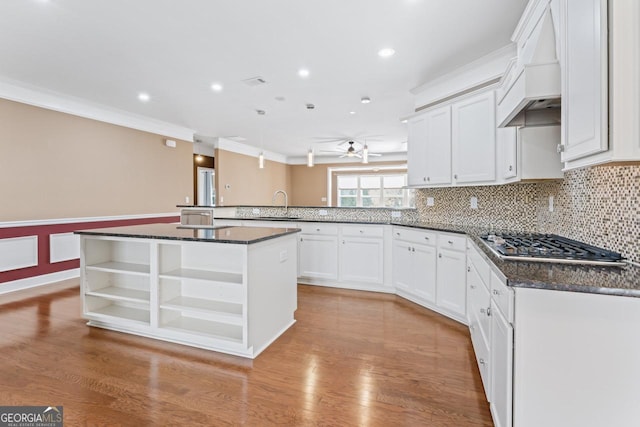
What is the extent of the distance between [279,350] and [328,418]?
891 mm

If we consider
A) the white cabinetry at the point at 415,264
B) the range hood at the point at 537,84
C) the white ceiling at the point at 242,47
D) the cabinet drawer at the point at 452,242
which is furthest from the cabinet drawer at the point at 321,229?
the range hood at the point at 537,84

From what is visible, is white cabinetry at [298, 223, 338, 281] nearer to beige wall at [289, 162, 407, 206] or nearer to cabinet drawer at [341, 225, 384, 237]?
cabinet drawer at [341, 225, 384, 237]

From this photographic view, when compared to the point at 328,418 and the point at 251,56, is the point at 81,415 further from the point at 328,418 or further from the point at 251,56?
the point at 251,56

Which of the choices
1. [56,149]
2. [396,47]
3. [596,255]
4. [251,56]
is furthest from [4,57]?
[596,255]

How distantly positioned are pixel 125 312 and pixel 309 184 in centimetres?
851

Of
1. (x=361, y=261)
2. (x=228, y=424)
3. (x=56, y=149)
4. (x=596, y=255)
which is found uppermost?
(x=56, y=149)

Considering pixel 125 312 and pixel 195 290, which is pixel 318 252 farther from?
pixel 125 312

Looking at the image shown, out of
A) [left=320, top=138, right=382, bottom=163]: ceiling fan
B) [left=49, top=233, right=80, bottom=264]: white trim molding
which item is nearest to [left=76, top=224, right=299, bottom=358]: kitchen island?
[left=49, top=233, right=80, bottom=264]: white trim molding

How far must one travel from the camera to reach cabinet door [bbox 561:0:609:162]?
1.23 metres

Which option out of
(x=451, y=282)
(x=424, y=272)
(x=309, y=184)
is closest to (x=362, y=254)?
(x=424, y=272)

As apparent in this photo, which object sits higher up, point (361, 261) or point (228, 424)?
point (361, 261)

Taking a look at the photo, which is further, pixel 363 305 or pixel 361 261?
pixel 361 261

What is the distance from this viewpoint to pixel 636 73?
3.77ft

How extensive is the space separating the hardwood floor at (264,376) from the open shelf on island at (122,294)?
324mm
